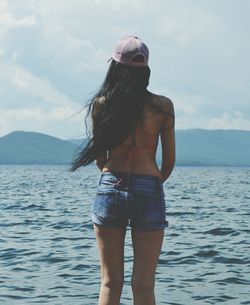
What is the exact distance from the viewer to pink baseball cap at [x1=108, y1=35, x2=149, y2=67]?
562 cm

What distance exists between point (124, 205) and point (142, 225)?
0.79 ft

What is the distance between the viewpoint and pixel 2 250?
1611 centimetres

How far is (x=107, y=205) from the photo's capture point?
18.3ft

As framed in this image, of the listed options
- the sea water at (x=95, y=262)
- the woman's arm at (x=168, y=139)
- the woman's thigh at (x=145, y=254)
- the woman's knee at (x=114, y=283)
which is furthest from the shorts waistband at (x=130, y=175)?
the woman's knee at (x=114, y=283)

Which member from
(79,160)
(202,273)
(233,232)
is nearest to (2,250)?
(202,273)

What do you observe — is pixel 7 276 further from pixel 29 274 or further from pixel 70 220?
pixel 70 220

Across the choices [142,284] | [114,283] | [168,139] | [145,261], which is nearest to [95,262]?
[114,283]

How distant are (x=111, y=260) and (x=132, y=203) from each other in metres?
0.59

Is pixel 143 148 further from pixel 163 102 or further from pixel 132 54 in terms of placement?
pixel 132 54

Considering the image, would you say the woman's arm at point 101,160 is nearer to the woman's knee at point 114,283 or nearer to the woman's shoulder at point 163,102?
the woman's shoulder at point 163,102

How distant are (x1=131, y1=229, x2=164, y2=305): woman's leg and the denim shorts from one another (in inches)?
3.0

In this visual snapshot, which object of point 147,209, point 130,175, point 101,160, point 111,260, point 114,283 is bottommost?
point 114,283

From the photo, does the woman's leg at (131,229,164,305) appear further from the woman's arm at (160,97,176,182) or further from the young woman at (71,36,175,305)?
the woman's arm at (160,97,176,182)

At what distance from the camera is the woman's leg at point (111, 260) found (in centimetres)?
561
